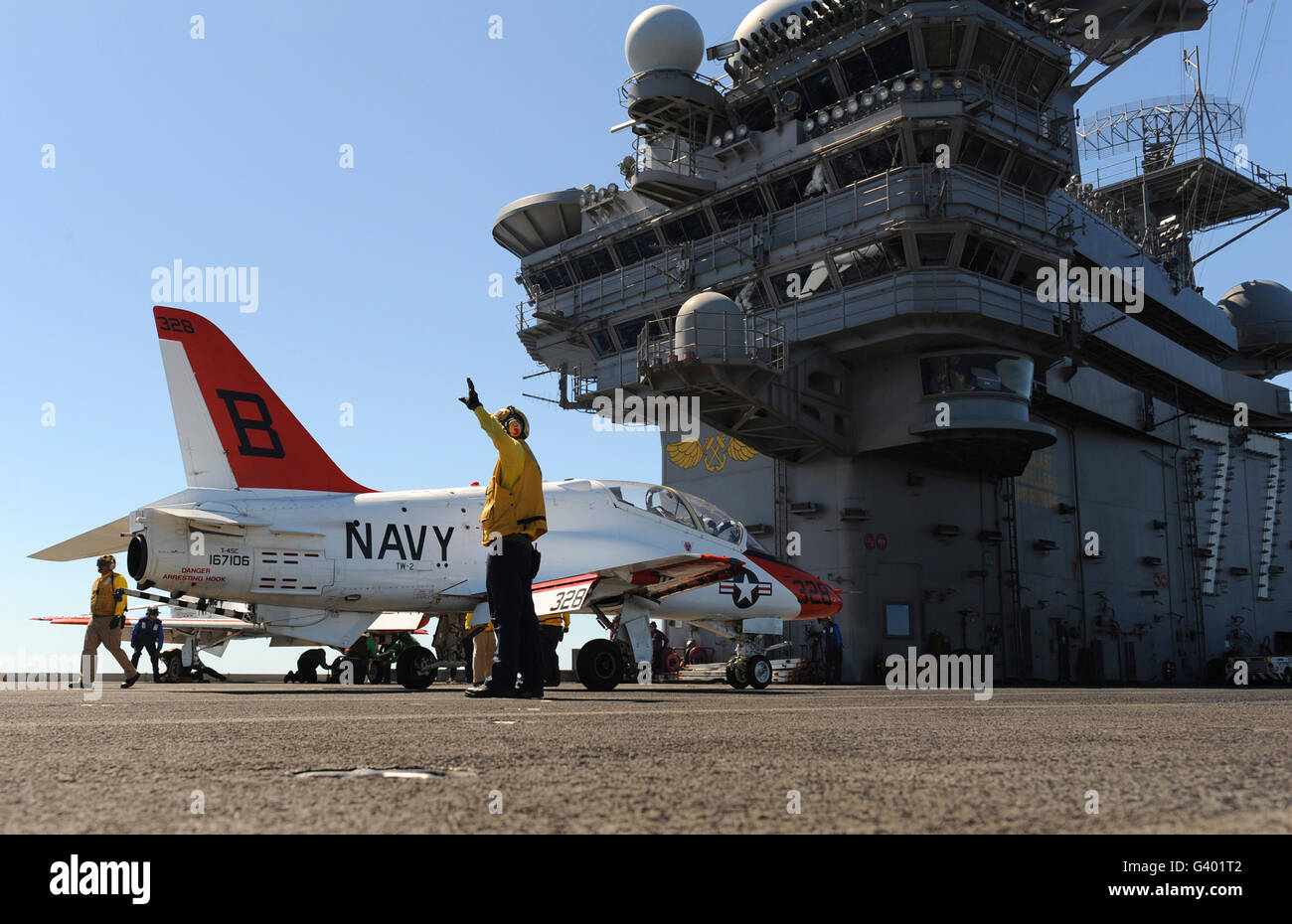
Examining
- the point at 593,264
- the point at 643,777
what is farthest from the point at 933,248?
the point at 643,777

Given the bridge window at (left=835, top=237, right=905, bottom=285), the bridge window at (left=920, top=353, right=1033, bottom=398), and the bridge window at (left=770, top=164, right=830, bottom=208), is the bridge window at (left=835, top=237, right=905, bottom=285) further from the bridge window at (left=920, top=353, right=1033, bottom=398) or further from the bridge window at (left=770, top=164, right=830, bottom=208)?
the bridge window at (left=920, top=353, right=1033, bottom=398)

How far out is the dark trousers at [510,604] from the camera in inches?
298

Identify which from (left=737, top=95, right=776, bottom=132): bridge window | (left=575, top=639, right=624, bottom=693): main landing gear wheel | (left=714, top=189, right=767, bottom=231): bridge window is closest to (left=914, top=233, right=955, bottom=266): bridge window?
(left=714, top=189, right=767, bottom=231): bridge window

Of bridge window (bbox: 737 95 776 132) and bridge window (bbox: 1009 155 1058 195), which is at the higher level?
bridge window (bbox: 737 95 776 132)

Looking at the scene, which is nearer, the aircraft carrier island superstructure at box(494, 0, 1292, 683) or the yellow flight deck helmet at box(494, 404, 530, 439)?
the yellow flight deck helmet at box(494, 404, 530, 439)

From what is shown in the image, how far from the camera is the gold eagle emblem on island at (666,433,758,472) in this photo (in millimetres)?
32812

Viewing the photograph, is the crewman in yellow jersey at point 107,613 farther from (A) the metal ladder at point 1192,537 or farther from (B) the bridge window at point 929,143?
(A) the metal ladder at point 1192,537

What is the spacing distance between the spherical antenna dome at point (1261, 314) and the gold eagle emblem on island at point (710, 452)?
1078 inches

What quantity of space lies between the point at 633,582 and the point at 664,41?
71.7 ft

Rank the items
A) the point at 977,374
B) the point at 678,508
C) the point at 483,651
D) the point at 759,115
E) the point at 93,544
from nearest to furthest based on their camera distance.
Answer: the point at 483,651, the point at 93,544, the point at 678,508, the point at 977,374, the point at 759,115

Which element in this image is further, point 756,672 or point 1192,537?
point 1192,537

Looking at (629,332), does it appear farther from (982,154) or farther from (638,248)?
(982,154)

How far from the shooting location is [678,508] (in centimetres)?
1603

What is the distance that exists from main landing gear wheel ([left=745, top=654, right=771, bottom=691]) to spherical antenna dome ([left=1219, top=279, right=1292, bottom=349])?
40.5m
